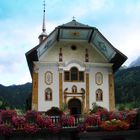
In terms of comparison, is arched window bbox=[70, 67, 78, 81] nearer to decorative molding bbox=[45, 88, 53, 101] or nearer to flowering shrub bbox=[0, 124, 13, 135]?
decorative molding bbox=[45, 88, 53, 101]

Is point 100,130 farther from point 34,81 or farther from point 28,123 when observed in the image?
point 34,81

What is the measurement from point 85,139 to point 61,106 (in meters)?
11.5

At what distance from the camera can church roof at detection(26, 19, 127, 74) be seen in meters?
29.8

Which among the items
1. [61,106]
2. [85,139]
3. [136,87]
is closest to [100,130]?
[85,139]

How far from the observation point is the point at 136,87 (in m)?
51.9

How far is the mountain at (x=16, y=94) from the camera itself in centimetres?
5912

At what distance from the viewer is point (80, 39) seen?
31906mm

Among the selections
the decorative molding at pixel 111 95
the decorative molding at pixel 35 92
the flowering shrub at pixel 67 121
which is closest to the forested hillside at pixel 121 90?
the decorative molding at pixel 111 95

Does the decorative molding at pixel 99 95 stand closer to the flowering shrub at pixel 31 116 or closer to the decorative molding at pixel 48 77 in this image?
the decorative molding at pixel 48 77

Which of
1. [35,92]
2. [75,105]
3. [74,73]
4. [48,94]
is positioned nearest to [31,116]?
[35,92]

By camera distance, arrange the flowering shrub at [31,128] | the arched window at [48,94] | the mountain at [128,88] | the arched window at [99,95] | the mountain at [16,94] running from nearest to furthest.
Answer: the flowering shrub at [31,128], the arched window at [48,94], the arched window at [99,95], the mountain at [128,88], the mountain at [16,94]

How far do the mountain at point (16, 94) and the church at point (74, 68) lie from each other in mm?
26897

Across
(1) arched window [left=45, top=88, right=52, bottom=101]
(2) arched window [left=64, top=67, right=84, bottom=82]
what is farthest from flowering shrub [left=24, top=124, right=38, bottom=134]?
(2) arched window [left=64, top=67, right=84, bottom=82]

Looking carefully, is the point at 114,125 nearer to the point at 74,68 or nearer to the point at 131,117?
the point at 131,117
